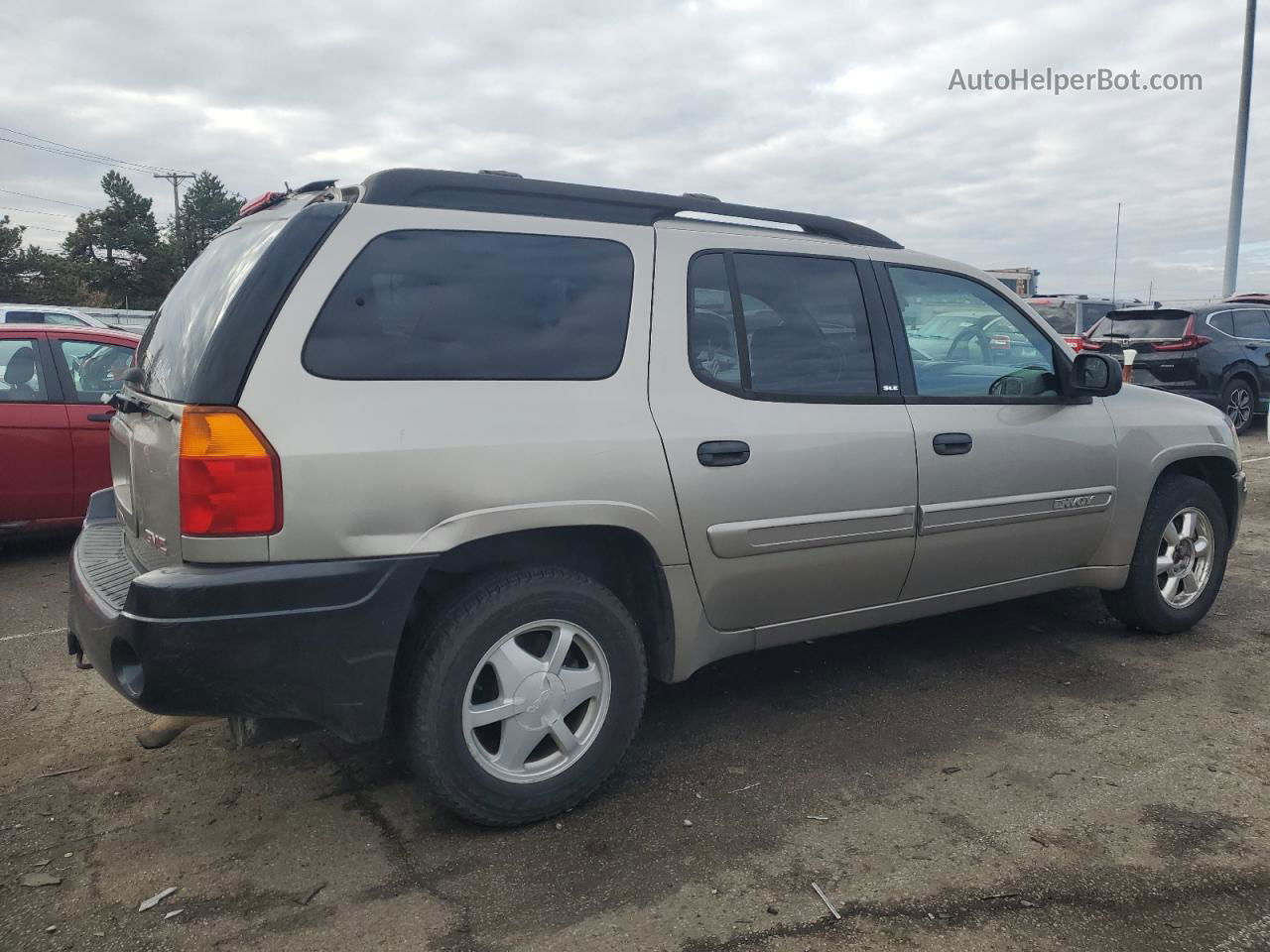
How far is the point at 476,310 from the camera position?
2945 mm

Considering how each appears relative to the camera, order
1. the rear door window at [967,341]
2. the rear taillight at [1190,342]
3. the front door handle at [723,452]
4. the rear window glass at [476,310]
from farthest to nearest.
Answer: the rear taillight at [1190,342] → the rear door window at [967,341] → the front door handle at [723,452] → the rear window glass at [476,310]

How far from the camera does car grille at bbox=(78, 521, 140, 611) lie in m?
2.84

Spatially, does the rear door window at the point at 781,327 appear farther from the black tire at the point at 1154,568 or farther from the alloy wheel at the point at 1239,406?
the alloy wheel at the point at 1239,406

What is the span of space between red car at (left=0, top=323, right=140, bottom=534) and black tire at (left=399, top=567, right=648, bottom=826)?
4.22 meters

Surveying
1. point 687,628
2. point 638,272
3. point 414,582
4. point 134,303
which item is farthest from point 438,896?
point 134,303

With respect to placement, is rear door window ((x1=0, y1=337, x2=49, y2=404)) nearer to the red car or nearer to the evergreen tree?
the red car

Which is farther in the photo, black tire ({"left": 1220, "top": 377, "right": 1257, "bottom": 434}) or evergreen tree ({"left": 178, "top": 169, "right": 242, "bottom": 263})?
evergreen tree ({"left": 178, "top": 169, "right": 242, "bottom": 263})

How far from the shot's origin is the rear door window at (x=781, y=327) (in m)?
3.39

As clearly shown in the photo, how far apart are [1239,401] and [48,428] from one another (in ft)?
43.1

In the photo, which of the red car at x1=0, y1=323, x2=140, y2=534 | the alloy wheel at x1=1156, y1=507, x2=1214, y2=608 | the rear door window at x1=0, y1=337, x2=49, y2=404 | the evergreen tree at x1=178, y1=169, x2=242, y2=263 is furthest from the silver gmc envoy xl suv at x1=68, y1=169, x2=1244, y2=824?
the evergreen tree at x1=178, y1=169, x2=242, y2=263

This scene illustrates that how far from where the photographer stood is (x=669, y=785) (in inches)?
130

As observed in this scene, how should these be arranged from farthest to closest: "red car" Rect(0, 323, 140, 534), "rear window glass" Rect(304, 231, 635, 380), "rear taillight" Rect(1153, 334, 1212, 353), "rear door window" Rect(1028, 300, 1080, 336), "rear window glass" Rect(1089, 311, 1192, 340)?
1. "rear door window" Rect(1028, 300, 1080, 336)
2. "rear window glass" Rect(1089, 311, 1192, 340)
3. "rear taillight" Rect(1153, 334, 1212, 353)
4. "red car" Rect(0, 323, 140, 534)
5. "rear window glass" Rect(304, 231, 635, 380)

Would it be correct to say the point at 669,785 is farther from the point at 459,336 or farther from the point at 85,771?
the point at 85,771

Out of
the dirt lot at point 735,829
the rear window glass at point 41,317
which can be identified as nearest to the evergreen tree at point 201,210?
the rear window glass at point 41,317
